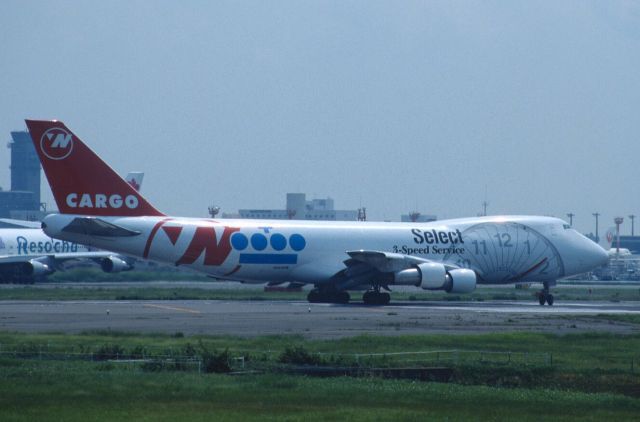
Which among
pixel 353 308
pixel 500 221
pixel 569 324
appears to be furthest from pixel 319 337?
pixel 500 221

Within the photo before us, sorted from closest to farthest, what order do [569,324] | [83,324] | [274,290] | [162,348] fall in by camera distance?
[162,348]
[83,324]
[569,324]
[274,290]

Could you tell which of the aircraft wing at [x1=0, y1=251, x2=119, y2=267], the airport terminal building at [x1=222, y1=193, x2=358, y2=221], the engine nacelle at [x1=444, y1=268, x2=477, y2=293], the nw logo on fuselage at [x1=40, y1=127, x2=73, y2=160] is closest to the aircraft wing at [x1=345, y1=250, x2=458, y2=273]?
the engine nacelle at [x1=444, y1=268, x2=477, y2=293]

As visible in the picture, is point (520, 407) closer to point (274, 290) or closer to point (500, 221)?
point (500, 221)

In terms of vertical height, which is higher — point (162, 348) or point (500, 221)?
point (500, 221)

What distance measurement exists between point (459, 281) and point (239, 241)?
427 inches

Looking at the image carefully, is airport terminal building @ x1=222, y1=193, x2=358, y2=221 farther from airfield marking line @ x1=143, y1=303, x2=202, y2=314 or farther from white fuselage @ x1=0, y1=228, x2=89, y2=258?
airfield marking line @ x1=143, y1=303, x2=202, y2=314

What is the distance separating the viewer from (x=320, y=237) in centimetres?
5759

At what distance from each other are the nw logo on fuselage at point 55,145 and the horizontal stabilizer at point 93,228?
333 centimetres

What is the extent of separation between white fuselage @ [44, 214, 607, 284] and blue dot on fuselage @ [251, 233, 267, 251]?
0.05 metres

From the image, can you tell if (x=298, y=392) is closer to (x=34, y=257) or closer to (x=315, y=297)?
(x=315, y=297)

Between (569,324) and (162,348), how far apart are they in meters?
19.3

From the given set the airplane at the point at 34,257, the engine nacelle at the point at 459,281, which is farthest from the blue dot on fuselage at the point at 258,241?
the airplane at the point at 34,257

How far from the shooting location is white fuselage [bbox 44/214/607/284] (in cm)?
5453

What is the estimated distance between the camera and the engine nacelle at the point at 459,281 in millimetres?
56625
